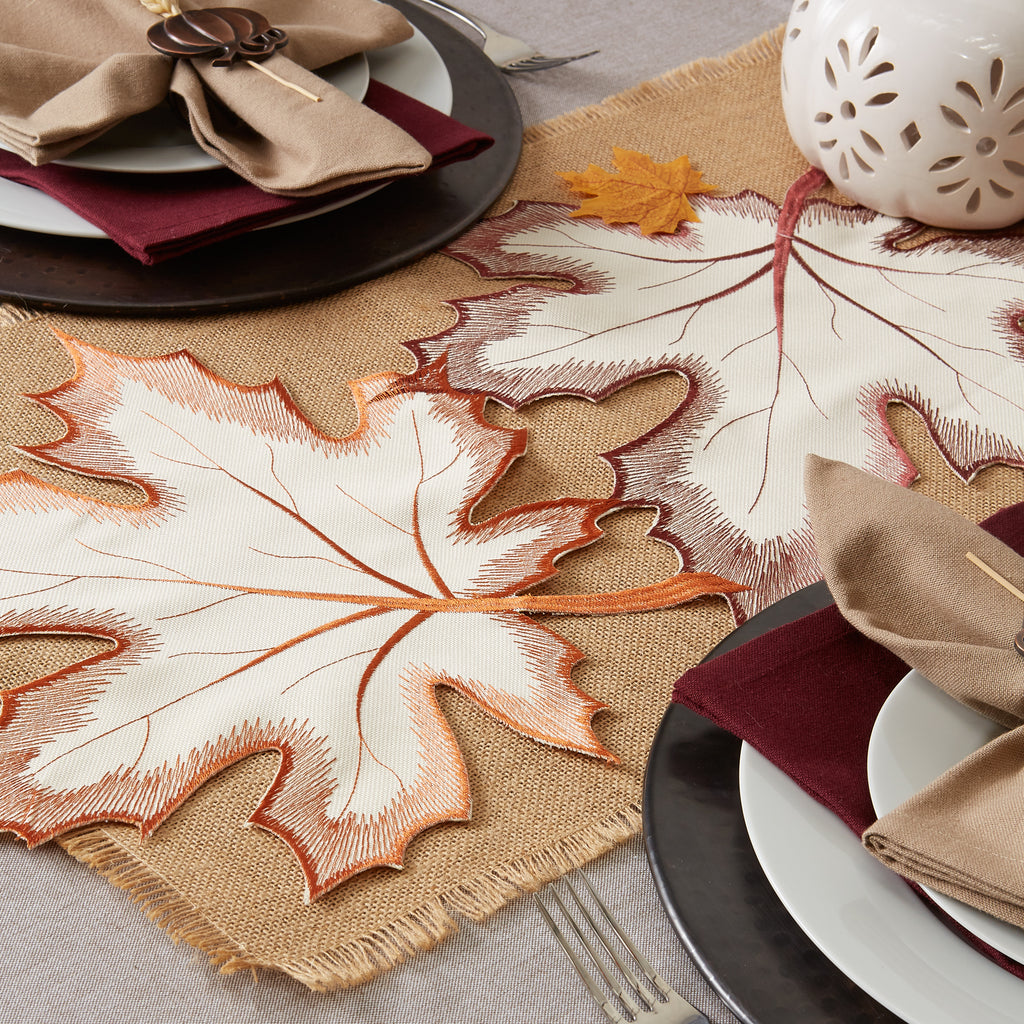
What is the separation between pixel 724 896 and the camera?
0.36 metres

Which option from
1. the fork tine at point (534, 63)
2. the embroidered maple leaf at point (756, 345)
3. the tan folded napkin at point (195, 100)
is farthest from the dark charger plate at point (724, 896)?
the fork tine at point (534, 63)

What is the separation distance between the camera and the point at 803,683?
0.39 meters

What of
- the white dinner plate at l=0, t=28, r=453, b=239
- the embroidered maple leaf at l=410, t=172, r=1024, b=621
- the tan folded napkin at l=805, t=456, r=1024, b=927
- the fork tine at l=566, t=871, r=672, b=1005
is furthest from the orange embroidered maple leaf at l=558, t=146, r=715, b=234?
the fork tine at l=566, t=871, r=672, b=1005

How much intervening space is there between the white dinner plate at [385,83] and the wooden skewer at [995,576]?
1.54 ft

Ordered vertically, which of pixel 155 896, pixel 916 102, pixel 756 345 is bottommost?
pixel 155 896

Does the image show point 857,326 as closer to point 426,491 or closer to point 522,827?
point 426,491

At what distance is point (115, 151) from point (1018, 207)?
0.63m

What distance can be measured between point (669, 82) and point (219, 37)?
415mm

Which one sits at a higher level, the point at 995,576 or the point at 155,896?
the point at 995,576

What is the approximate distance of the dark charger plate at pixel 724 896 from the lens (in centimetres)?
34

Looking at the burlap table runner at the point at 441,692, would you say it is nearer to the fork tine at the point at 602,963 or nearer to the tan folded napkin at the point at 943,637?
the fork tine at the point at 602,963

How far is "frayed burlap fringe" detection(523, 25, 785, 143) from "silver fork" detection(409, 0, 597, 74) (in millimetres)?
78

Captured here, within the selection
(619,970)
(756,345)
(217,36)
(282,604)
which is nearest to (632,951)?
(619,970)

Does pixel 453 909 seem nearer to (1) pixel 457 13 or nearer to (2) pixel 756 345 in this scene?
(2) pixel 756 345
